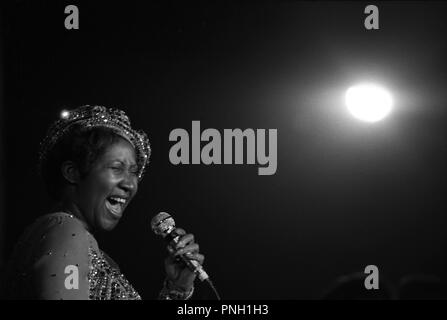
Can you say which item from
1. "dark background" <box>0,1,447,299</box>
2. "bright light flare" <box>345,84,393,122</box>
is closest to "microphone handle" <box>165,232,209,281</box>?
"dark background" <box>0,1,447,299</box>

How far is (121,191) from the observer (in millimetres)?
2090

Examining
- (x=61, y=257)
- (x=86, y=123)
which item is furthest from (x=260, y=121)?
(x=61, y=257)

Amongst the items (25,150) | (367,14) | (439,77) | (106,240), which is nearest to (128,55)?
(25,150)

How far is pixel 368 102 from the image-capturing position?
113 inches

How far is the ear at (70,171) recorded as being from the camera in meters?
1.93

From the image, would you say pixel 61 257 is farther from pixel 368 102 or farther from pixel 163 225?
pixel 368 102

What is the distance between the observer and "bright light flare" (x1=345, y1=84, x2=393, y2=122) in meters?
2.83

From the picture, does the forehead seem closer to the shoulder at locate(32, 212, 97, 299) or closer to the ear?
the ear

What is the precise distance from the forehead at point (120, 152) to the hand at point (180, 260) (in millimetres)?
258

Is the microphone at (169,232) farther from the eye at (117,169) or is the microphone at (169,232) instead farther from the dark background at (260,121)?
the dark background at (260,121)

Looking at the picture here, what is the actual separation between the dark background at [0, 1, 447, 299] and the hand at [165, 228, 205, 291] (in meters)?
0.56
